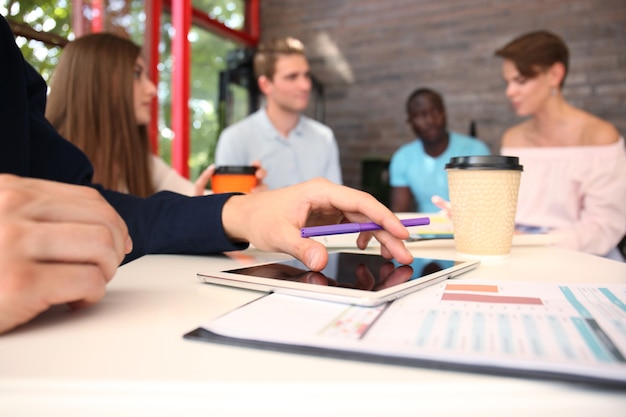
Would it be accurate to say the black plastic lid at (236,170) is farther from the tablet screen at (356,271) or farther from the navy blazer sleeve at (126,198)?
the tablet screen at (356,271)

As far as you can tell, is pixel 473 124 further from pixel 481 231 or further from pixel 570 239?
pixel 481 231


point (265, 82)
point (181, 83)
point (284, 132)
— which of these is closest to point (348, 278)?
point (284, 132)

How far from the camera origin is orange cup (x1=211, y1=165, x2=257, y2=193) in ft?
3.88

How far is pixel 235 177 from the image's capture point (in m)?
1.18

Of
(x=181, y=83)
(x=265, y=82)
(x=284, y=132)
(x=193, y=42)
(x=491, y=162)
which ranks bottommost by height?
(x=491, y=162)

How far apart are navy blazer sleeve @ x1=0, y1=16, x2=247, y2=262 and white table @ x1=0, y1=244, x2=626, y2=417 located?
390 millimetres

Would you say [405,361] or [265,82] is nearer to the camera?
[405,361]

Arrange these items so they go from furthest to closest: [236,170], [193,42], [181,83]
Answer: [193,42] → [181,83] → [236,170]

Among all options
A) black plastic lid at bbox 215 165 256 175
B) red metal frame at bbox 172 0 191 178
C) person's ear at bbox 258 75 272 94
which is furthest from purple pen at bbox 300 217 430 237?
red metal frame at bbox 172 0 191 178

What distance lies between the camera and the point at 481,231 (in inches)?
29.4

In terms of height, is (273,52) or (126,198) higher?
(273,52)

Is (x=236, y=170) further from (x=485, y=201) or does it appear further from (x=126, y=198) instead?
(x=485, y=201)

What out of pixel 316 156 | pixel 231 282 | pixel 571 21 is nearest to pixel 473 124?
pixel 571 21

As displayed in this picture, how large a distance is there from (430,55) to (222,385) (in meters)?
5.10
